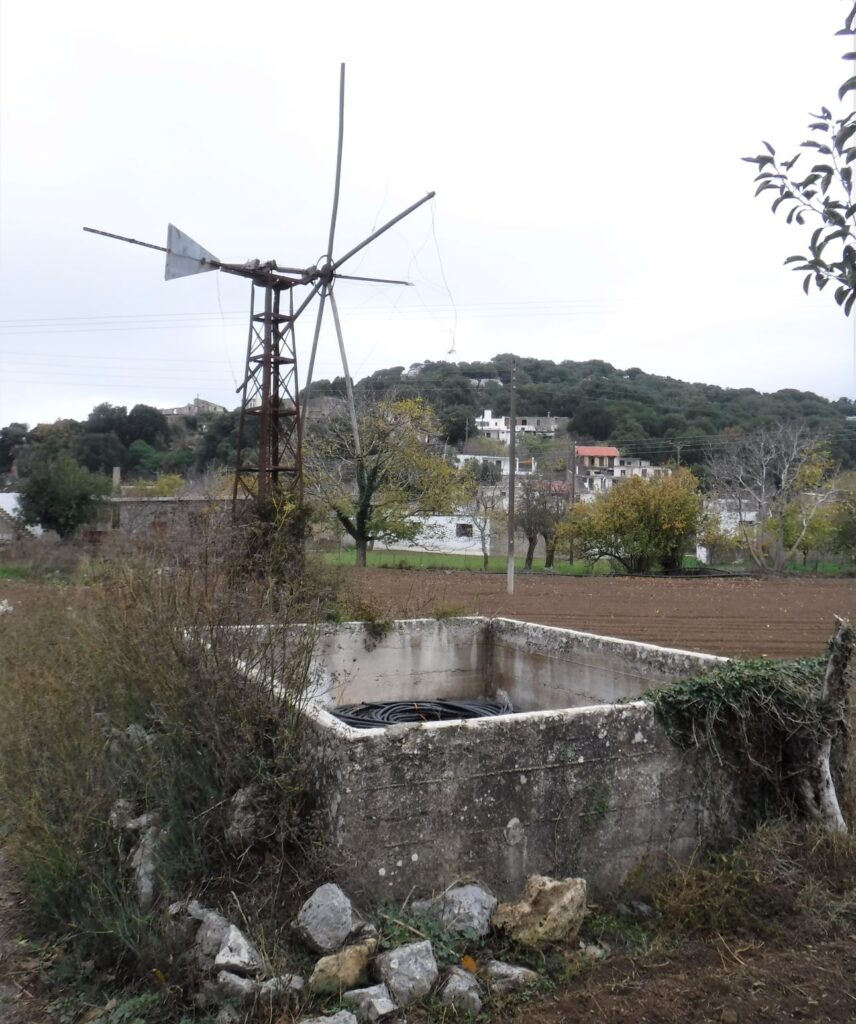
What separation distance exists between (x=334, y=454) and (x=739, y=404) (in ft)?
209

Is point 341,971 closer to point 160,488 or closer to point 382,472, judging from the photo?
point 382,472

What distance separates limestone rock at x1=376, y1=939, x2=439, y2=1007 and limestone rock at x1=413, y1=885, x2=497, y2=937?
314 mm

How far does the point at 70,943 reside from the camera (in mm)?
4934

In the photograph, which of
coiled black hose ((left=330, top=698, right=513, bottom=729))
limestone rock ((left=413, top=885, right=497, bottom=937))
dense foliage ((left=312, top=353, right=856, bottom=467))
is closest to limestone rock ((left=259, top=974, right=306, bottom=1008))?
limestone rock ((left=413, top=885, right=497, bottom=937))

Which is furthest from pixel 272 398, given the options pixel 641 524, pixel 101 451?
pixel 101 451

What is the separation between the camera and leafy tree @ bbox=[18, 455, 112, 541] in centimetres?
4038

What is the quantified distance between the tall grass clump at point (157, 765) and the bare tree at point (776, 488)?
40.8 meters

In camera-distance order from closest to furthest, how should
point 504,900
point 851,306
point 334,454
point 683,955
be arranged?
point 851,306 < point 683,955 < point 504,900 < point 334,454

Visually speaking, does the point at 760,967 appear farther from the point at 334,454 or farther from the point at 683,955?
the point at 334,454

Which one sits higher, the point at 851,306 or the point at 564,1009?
the point at 851,306

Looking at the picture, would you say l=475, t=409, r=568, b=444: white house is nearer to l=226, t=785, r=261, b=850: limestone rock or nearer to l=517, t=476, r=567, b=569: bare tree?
l=517, t=476, r=567, b=569: bare tree

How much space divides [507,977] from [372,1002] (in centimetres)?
72

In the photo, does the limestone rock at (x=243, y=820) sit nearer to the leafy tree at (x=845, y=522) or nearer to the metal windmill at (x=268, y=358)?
the metal windmill at (x=268, y=358)

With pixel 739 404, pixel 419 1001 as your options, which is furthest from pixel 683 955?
pixel 739 404
